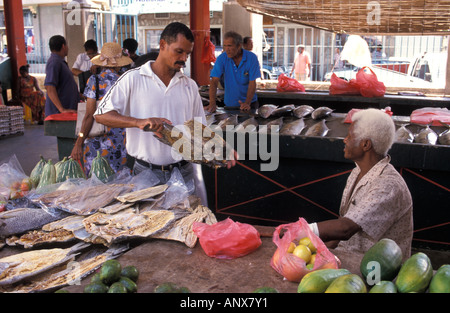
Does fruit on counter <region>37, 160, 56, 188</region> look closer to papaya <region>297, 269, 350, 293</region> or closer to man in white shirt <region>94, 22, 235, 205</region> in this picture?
man in white shirt <region>94, 22, 235, 205</region>

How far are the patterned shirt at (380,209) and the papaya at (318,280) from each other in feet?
2.30

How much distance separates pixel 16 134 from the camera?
9602 mm

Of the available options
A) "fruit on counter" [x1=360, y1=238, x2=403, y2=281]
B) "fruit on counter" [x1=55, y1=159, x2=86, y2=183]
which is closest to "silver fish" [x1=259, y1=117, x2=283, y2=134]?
"fruit on counter" [x1=55, y1=159, x2=86, y2=183]

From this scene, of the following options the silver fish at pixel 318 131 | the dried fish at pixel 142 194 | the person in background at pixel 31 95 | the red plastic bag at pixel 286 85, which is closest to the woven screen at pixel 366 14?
the silver fish at pixel 318 131

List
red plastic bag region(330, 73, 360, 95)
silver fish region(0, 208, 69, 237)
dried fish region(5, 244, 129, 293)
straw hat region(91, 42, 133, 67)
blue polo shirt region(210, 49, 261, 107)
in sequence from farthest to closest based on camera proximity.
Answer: red plastic bag region(330, 73, 360, 95) < blue polo shirt region(210, 49, 261, 107) < straw hat region(91, 42, 133, 67) < silver fish region(0, 208, 69, 237) < dried fish region(5, 244, 129, 293)

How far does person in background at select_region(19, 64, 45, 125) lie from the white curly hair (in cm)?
1007

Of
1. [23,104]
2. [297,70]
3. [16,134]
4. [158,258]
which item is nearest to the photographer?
[158,258]

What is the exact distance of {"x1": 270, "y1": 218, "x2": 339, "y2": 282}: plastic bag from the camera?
179 centimetres

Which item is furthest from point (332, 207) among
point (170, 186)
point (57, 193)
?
point (57, 193)

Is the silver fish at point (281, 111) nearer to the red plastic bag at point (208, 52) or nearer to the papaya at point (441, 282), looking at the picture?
the papaya at point (441, 282)

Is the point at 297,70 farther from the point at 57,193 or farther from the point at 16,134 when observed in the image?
the point at 57,193

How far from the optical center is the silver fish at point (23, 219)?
Result: 234cm
